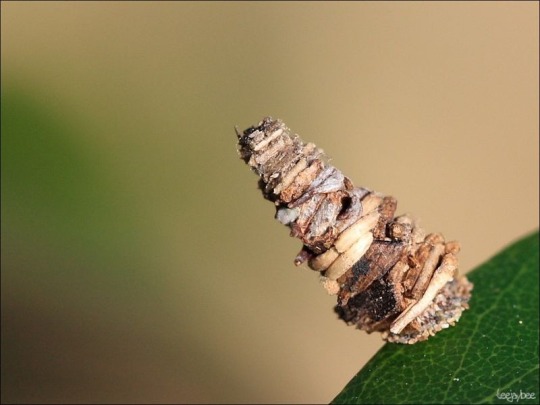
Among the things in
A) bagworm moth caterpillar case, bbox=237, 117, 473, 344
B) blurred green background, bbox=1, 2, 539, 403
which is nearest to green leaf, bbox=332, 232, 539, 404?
bagworm moth caterpillar case, bbox=237, 117, 473, 344

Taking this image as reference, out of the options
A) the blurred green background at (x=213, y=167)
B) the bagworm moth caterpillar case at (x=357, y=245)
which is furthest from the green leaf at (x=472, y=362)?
the blurred green background at (x=213, y=167)

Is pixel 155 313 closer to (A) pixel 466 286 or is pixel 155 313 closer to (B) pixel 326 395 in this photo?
(B) pixel 326 395

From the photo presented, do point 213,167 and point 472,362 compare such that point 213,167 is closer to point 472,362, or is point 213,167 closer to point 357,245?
point 357,245

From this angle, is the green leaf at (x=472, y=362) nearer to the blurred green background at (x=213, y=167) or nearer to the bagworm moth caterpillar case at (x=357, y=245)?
the bagworm moth caterpillar case at (x=357, y=245)

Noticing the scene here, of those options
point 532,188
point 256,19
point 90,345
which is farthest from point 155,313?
point 532,188

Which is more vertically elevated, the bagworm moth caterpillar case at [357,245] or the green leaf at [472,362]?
the bagworm moth caterpillar case at [357,245]

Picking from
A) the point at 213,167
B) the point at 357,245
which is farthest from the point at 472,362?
the point at 213,167

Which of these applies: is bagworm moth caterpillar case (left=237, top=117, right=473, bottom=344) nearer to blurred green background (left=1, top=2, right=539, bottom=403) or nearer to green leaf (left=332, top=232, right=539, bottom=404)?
green leaf (left=332, top=232, right=539, bottom=404)

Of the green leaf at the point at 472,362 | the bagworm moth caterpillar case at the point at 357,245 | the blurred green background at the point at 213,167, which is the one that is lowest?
the green leaf at the point at 472,362
